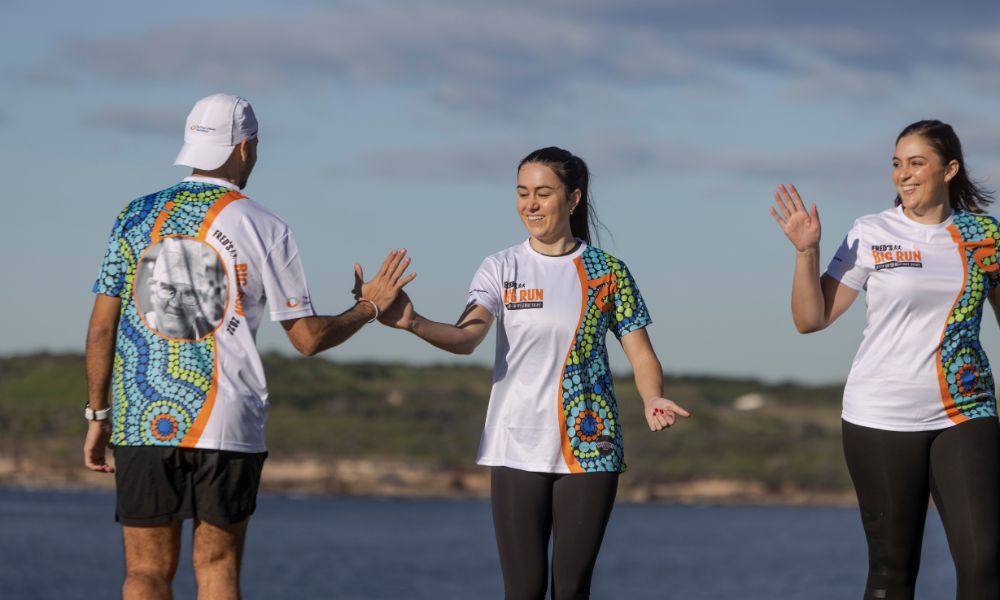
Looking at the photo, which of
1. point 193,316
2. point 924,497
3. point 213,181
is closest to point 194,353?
point 193,316

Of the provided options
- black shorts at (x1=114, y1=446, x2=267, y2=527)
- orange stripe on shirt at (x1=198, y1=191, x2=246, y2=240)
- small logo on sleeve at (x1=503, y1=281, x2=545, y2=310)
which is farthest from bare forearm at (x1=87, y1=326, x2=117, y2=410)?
small logo on sleeve at (x1=503, y1=281, x2=545, y2=310)

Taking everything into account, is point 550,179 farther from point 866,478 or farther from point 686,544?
point 686,544

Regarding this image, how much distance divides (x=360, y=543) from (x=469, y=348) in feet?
404

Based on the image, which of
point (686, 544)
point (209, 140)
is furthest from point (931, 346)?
point (686, 544)

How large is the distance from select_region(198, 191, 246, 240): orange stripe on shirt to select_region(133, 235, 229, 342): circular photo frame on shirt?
39 millimetres

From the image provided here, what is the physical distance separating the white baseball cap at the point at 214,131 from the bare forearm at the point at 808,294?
8.72 ft

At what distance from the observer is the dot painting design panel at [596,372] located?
700cm

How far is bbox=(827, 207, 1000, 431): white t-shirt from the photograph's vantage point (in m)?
7.03

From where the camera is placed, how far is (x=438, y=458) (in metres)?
184

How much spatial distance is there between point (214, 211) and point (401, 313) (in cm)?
117

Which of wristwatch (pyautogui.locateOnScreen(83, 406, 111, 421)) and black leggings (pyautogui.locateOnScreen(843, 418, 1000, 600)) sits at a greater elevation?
wristwatch (pyautogui.locateOnScreen(83, 406, 111, 421))

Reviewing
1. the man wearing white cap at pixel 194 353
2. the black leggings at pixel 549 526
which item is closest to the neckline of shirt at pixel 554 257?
the black leggings at pixel 549 526

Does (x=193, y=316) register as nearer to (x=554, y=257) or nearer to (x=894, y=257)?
(x=554, y=257)

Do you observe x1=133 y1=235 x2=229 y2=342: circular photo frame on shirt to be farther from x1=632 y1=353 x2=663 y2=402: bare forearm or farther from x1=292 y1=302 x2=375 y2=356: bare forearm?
x1=632 y1=353 x2=663 y2=402: bare forearm
